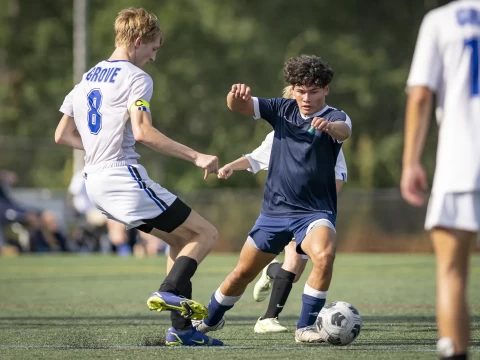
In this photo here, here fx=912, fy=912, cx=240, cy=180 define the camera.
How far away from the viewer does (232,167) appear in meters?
6.75

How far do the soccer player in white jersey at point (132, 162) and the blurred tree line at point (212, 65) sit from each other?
24436 millimetres

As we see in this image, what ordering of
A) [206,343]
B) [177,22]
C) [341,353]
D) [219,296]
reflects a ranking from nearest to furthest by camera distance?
1. [341,353]
2. [206,343]
3. [219,296]
4. [177,22]

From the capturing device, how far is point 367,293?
10.7m

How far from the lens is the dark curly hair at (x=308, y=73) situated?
20.6 feet

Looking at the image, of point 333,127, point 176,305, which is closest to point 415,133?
point 333,127

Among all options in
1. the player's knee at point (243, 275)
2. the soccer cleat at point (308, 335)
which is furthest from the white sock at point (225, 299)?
the soccer cleat at point (308, 335)

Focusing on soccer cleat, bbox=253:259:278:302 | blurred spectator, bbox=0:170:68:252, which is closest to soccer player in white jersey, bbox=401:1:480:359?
soccer cleat, bbox=253:259:278:302

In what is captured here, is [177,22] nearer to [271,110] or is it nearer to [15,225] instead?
[15,225]

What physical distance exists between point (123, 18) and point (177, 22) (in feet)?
88.7

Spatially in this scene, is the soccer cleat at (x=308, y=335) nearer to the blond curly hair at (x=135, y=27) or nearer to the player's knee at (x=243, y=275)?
the player's knee at (x=243, y=275)

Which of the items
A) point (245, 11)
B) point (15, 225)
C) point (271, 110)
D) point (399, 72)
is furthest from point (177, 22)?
point (271, 110)

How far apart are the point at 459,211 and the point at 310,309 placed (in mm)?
2232

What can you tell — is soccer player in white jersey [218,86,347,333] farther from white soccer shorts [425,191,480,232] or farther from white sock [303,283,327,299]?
white soccer shorts [425,191,480,232]

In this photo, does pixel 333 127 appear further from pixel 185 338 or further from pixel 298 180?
pixel 185 338
